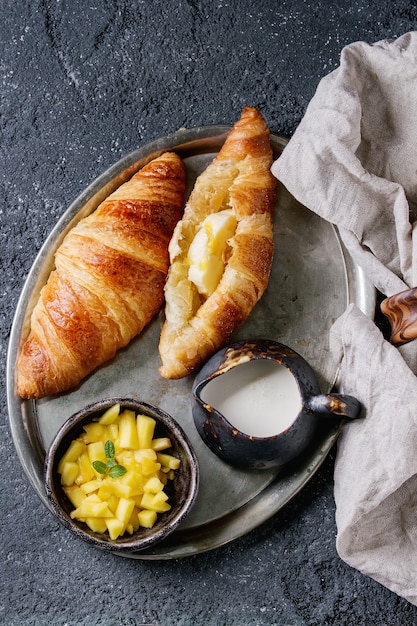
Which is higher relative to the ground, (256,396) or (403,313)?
(403,313)

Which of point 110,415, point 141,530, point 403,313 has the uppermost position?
point 403,313

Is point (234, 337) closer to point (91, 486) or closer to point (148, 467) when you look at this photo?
point (148, 467)

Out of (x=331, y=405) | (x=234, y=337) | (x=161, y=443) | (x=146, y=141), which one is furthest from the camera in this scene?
(x=146, y=141)

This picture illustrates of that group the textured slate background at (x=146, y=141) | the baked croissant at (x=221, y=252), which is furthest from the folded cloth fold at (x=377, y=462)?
the baked croissant at (x=221, y=252)

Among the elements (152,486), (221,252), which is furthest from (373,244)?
(152,486)

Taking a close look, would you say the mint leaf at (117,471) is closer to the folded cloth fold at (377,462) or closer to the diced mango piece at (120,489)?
the diced mango piece at (120,489)

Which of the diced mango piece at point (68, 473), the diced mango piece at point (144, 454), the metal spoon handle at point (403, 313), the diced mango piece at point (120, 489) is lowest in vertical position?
the diced mango piece at point (120, 489)

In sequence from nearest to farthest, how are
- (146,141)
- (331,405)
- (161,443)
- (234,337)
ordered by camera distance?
(331,405) → (161,443) → (234,337) → (146,141)
